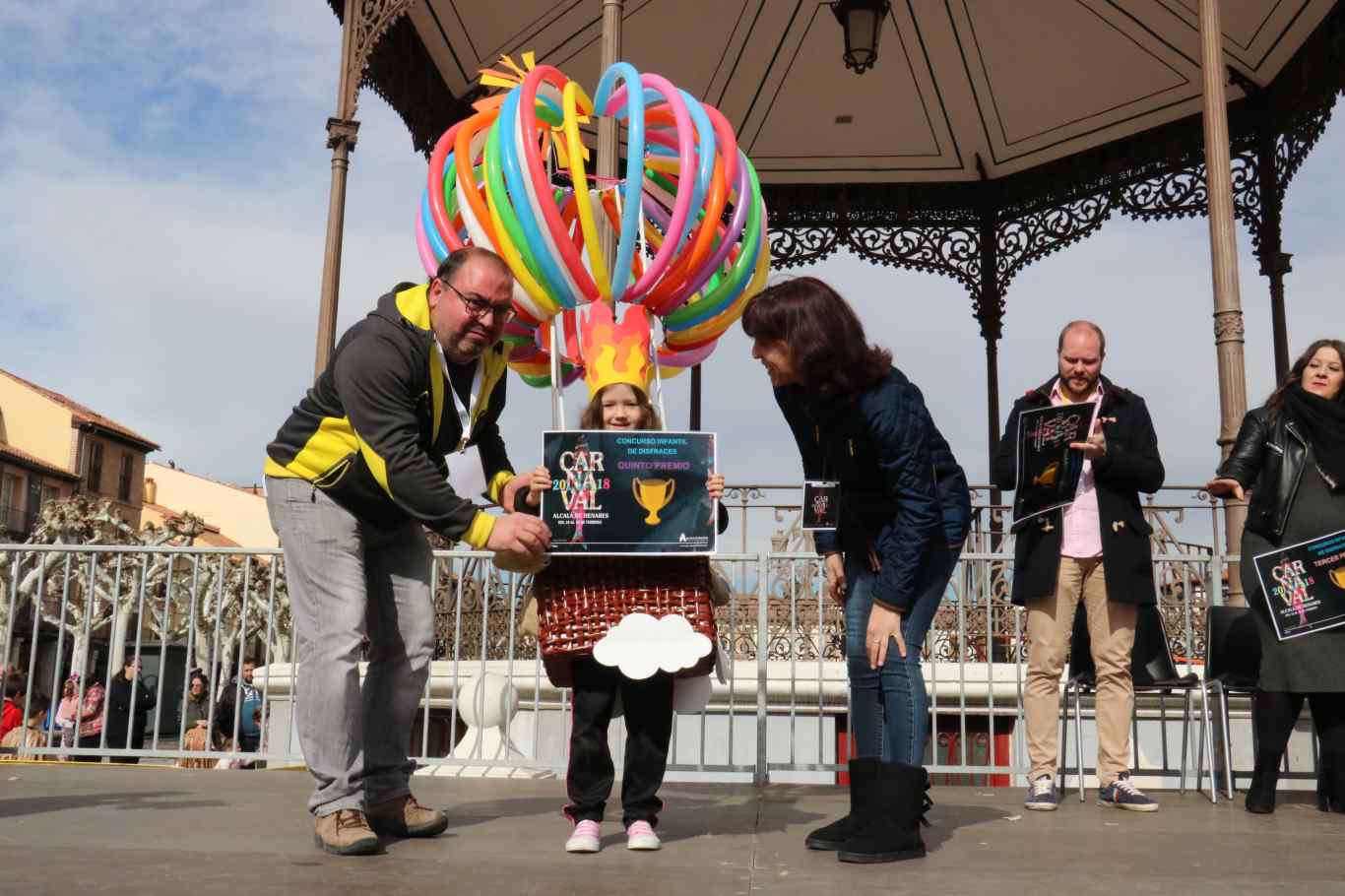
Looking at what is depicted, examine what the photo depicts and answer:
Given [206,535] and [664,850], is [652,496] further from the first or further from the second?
[206,535]

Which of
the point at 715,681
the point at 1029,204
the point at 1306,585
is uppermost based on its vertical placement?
the point at 1029,204

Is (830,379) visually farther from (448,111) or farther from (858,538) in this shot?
(448,111)

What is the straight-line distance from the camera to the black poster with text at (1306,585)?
4215mm

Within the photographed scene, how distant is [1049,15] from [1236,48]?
5.67ft

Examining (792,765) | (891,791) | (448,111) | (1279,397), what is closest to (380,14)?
(448,111)

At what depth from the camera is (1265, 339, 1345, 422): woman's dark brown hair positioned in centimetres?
440

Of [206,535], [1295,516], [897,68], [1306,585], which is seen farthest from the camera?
[206,535]

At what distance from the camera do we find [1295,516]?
14.3 ft

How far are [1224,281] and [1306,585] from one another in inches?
135

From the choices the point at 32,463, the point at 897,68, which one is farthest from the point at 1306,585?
the point at 32,463

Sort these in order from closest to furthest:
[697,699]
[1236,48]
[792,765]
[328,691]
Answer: [328,691] → [697,699] → [792,765] → [1236,48]

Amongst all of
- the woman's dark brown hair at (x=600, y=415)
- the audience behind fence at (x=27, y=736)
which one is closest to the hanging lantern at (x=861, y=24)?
the woman's dark brown hair at (x=600, y=415)

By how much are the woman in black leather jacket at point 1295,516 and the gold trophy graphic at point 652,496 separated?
7.22 feet

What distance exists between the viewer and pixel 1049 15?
462 inches
